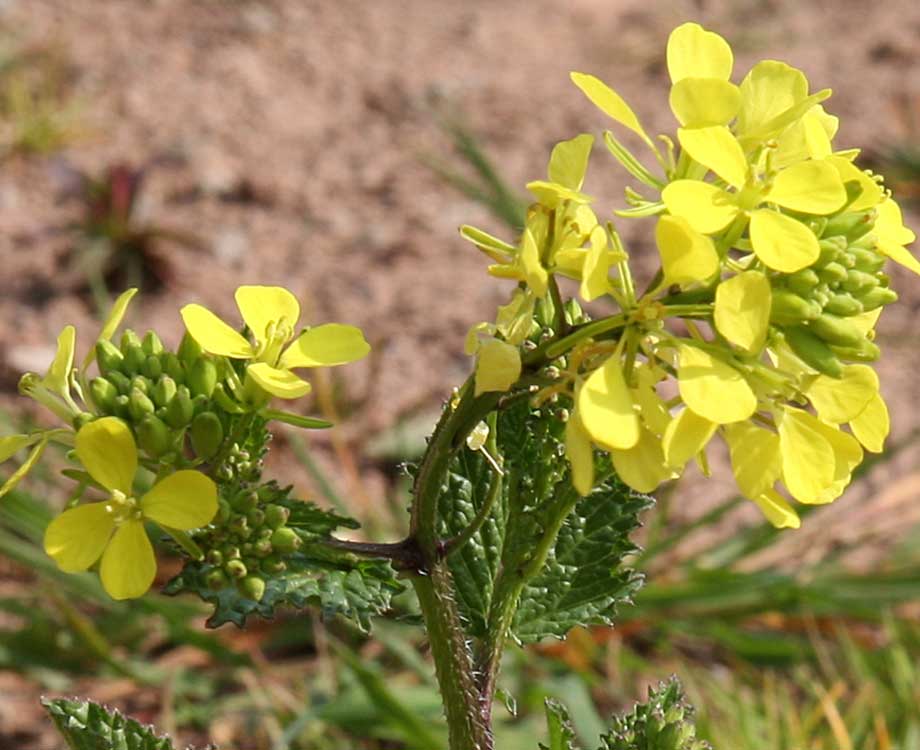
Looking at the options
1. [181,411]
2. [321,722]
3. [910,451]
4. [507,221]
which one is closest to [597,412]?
[181,411]

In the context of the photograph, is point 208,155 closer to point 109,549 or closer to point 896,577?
point 896,577

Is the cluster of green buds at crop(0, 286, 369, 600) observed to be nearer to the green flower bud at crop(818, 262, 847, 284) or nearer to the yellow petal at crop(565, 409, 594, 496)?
the yellow petal at crop(565, 409, 594, 496)

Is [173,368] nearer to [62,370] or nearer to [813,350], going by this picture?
[62,370]

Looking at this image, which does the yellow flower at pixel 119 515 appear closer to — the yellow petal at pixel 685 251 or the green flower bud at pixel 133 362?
the green flower bud at pixel 133 362

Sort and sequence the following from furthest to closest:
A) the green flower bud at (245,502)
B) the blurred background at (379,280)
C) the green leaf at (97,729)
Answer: the blurred background at (379,280)
the green leaf at (97,729)
the green flower bud at (245,502)

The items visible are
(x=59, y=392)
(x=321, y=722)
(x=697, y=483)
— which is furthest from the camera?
(x=697, y=483)

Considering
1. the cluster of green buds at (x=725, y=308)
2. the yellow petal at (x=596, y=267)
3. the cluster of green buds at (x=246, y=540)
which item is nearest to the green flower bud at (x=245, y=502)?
the cluster of green buds at (x=246, y=540)
